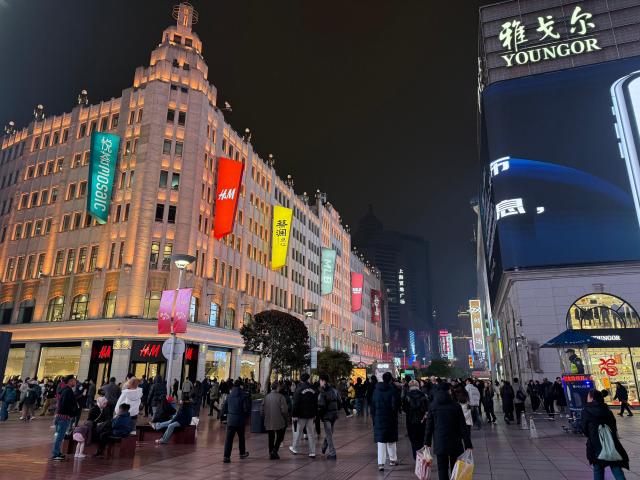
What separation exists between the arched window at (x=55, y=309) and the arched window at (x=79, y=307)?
1640 millimetres

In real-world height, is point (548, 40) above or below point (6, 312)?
above

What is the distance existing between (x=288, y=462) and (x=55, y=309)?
129 ft

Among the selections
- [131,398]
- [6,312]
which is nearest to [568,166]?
[131,398]

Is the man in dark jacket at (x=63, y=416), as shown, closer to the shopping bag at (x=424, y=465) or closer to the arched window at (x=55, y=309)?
the shopping bag at (x=424, y=465)

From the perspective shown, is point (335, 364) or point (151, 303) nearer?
point (151, 303)

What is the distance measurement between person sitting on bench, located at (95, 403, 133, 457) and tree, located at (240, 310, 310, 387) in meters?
19.8

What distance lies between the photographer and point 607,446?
671cm

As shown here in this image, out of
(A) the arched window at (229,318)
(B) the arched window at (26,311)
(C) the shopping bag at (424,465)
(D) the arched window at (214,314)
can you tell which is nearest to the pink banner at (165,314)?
(D) the arched window at (214,314)

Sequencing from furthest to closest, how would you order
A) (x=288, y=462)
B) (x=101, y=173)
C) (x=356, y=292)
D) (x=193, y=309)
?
(x=356, y=292) < (x=193, y=309) < (x=101, y=173) < (x=288, y=462)

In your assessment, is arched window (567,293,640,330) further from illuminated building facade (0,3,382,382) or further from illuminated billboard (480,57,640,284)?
illuminated building facade (0,3,382,382)

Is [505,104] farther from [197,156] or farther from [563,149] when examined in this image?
[197,156]

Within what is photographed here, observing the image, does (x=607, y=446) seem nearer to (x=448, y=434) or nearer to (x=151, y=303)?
(x=448, y=434)

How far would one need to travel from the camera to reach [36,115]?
5309cm

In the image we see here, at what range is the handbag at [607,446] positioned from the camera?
6637 millimetres
